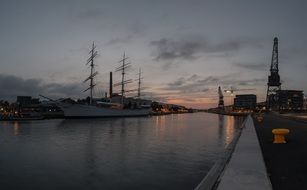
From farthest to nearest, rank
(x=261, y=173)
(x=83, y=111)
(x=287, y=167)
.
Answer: (x=83, y=111)
(x=287, y=167)
(x=261, y=173)

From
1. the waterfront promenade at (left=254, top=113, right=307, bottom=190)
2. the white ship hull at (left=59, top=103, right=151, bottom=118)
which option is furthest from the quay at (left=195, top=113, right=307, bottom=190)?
the white ship hull at (left=59, top=103, right=151, bottom=118)

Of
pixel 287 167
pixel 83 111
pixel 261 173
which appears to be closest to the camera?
pixel 261 173

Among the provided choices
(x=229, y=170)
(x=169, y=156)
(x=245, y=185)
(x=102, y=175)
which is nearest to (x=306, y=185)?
(x=245, y=185)

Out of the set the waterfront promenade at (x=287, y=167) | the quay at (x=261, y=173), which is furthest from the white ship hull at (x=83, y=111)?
the quay at (x=261, y=173)

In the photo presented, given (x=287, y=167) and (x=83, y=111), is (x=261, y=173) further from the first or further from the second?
(x=83, y=111)

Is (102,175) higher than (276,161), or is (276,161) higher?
(276,161)

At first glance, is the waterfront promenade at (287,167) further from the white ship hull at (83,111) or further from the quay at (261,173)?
the white ship hull at (83,111)

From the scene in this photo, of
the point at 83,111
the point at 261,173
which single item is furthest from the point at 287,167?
the point at 83,111

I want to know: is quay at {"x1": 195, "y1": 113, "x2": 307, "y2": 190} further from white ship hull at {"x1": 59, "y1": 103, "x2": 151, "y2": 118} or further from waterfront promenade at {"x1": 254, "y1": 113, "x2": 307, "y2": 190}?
white ship hull at {"x1": 59, "y1": 103, "x2": 151, "y2": 118}

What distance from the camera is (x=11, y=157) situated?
2320 cm

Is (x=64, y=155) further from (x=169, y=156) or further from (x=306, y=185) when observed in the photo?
(x=306, y=185)

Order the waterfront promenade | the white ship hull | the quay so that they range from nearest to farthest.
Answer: the quay → the waterfront promenade → the white ship hull

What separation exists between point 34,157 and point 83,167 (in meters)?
5.77

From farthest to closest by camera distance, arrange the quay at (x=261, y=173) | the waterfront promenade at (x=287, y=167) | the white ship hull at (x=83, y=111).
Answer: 1. the white ship hull at (x=83, y=111)
2. the waterfront promenade at (x=287, y=167)
3. the quay at (x=261, y=173)
